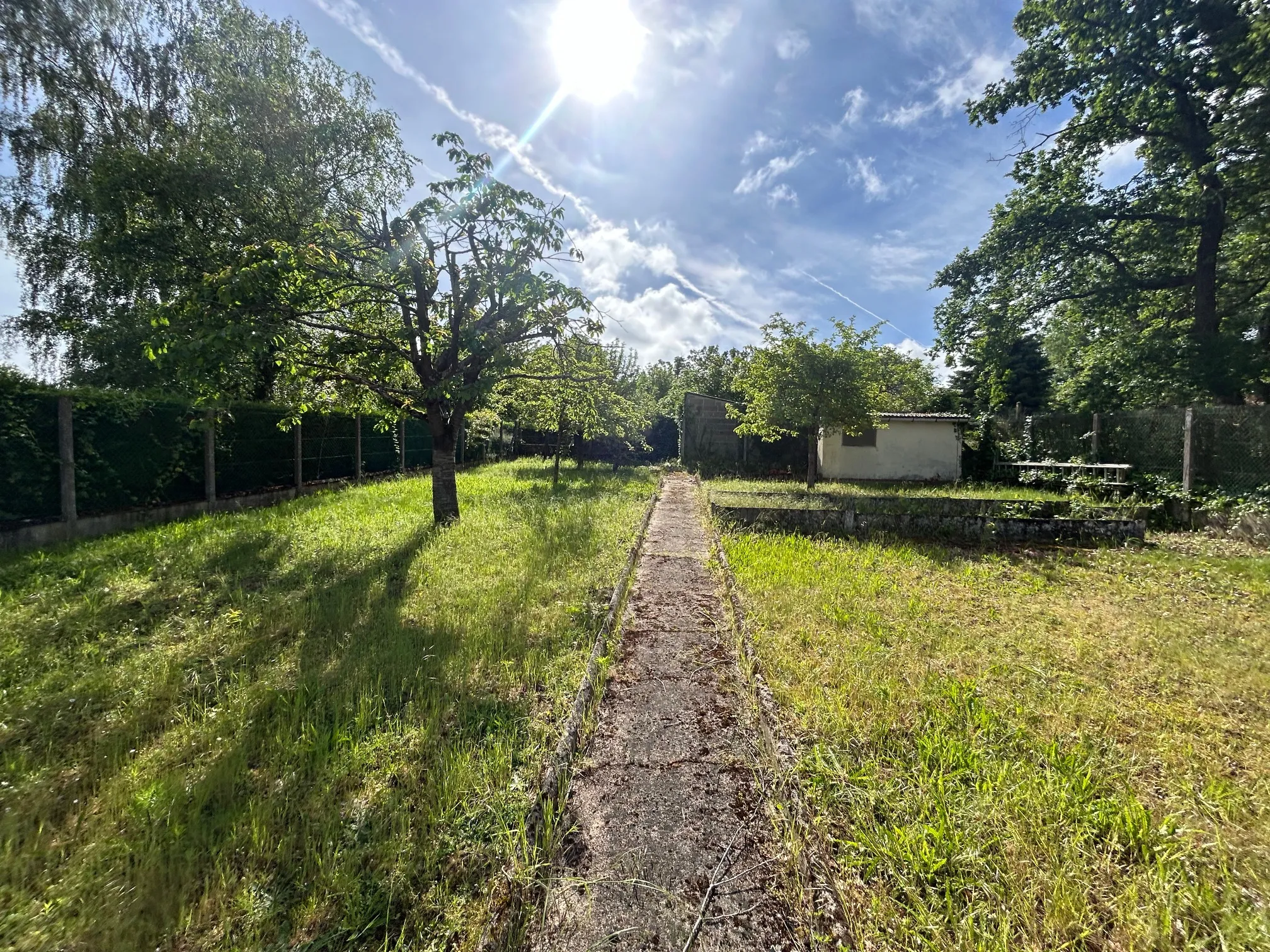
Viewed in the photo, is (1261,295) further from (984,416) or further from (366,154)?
(366,154)

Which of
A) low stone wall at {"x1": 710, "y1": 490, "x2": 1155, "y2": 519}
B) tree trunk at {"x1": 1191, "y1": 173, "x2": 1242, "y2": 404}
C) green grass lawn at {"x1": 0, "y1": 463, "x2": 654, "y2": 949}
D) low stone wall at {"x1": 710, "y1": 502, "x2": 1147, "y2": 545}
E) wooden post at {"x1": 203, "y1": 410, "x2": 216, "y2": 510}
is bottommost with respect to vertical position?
green grass lawn at {"x1": 0, "y1": 463, "x2": 654, "y2": 949}

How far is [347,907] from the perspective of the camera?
1538 millimetres

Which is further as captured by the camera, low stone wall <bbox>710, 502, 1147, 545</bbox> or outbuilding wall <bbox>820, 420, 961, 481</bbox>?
outbuilding wall <bbox>820, 420, 961, 481</bbox>

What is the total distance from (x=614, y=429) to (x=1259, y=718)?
1326 centimetres

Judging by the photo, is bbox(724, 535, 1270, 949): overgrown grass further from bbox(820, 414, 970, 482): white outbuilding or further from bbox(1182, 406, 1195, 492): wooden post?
bbox(820, 414, 970, 482): white outbuilding

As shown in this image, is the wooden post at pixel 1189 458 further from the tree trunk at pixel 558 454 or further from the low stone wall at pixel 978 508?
the tree trunk at pixel 558 454

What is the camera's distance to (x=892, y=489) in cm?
1260

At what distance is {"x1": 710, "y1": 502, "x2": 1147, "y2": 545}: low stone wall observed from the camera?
284 inches

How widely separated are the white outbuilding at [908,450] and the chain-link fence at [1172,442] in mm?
1948

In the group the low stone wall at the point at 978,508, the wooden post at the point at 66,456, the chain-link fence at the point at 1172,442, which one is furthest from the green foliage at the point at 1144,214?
the wooden post at the point at 66,456

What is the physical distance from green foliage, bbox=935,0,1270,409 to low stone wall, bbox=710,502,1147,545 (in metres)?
7.29

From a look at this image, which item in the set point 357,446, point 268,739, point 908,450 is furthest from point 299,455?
point 908,450

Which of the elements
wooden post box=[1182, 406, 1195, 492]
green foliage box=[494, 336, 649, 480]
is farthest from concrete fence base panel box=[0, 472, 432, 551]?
wooden post box=[1182, 406, 1195, 492]

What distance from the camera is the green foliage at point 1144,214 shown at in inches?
393
